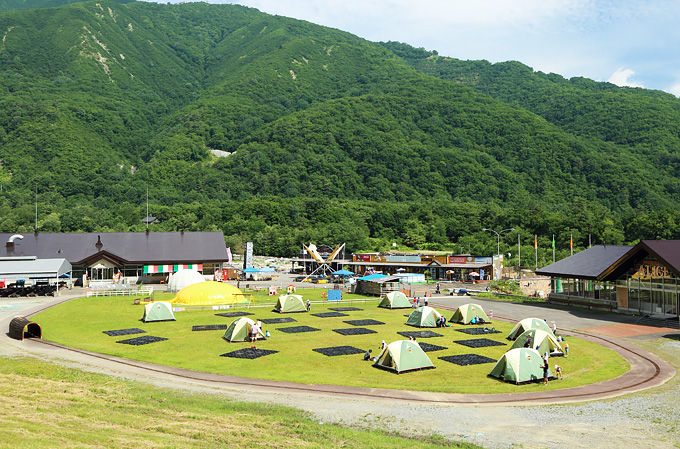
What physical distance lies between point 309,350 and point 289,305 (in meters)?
16.6

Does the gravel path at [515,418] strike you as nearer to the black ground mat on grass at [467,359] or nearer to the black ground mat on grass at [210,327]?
the black ground mat on grass at [467,359]

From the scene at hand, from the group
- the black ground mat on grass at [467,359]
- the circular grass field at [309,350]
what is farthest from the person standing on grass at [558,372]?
the black ground mat on grass at [467,359]

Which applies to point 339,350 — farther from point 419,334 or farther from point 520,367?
point 520,367

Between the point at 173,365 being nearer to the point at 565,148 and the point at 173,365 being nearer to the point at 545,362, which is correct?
the point at 545,362

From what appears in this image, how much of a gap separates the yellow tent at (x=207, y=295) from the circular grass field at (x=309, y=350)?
1758 millimetres

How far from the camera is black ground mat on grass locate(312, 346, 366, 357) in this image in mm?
29953

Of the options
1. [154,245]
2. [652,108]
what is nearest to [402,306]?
[154,245]

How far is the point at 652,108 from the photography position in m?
193

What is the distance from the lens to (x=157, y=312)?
4159cm

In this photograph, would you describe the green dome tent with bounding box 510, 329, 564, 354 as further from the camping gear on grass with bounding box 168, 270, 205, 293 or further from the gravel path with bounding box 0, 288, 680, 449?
the camping gear on grass with bounding box 168, 270, 205, 293

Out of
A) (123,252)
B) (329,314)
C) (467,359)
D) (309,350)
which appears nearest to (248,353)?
(309,350)

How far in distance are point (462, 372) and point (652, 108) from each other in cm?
20728

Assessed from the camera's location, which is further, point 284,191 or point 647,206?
point 284,191

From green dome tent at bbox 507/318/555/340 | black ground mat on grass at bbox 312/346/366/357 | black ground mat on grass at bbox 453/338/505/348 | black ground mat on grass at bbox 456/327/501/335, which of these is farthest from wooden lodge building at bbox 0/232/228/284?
green dome tent at bbox 507/318/555/340
